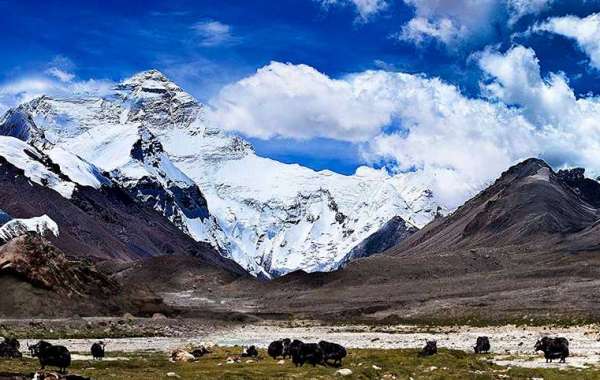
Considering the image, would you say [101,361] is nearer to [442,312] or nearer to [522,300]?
[442,312]

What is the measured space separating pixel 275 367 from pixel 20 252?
84.4 meters

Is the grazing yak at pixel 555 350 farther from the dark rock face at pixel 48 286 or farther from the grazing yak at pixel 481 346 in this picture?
the dark rock face at pixel 48 286

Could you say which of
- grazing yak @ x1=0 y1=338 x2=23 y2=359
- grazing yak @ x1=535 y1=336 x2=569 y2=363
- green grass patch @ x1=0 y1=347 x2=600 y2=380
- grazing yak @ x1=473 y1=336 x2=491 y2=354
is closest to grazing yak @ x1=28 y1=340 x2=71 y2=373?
green grass patch @ x1=0 y1=347 x2=600 y2=380

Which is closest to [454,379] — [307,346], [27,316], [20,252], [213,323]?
[307,346]

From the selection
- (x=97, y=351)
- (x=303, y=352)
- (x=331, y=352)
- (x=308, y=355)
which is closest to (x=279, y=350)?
(x=331, y=352)

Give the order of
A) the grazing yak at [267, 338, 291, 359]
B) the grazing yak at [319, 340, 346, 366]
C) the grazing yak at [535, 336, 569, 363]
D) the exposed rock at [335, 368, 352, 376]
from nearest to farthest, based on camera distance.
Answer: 1. the exposed rock at [335, 368, 352, 376]
2. the grazing yak at [319, 340, 346, 366]
3. the grazing yak at [535, 336, 569, 363]
4. the grazing yak at [267, 338, 291, 359]

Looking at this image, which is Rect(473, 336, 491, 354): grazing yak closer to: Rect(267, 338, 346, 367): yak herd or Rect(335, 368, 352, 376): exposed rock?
Rect(267, 338, 346, 367): yak herd

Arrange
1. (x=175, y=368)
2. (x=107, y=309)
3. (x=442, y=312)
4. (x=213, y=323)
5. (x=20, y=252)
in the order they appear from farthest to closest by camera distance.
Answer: (x=442, y=312)
(x=213, y=323)
(x=107, y=309)
(x=20, y=252)
(x=175, y=368)

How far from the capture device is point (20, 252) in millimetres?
121875

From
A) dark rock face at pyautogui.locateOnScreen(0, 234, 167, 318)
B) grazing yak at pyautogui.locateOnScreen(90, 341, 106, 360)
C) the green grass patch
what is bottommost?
the green grass patch

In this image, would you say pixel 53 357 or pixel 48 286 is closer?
pixel 53 357

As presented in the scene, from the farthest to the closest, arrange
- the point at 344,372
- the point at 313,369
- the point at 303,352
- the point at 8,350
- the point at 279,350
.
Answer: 1. the point at 279,350
2. the point at 8,350
3. the point at 303,352
4. the point at 313,369
5. the point at 344,372

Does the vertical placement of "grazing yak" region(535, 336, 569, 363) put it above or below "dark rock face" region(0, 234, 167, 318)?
below

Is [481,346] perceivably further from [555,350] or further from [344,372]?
[344,372]
